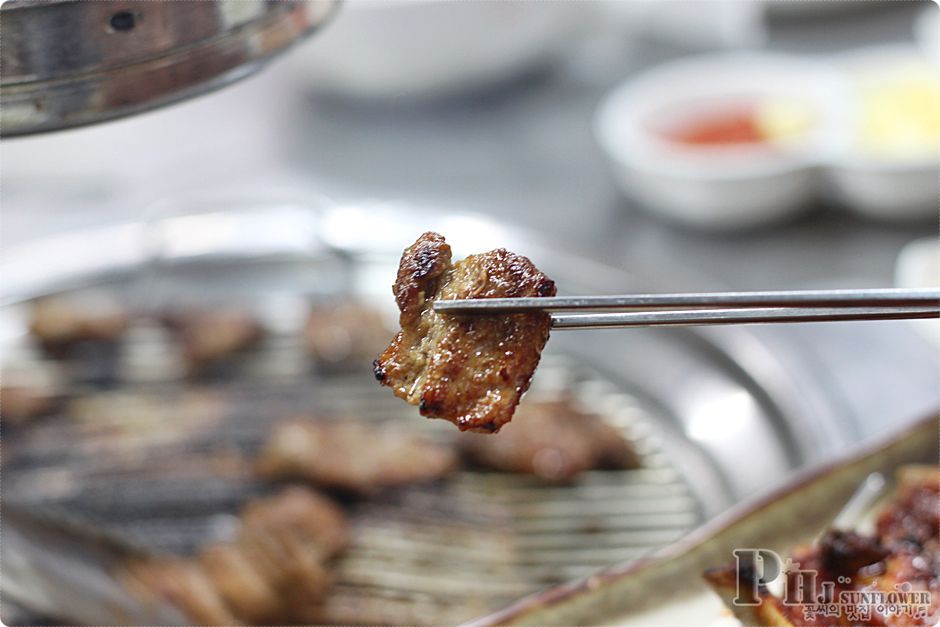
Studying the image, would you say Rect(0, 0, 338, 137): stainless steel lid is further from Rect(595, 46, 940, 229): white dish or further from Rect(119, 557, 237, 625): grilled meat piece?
Rect(595, 46, 940, 229): white dish

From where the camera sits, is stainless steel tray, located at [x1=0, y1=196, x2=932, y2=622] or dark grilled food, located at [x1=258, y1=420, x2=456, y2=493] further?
dark grilled food, located at [x1=258, y1=420, x2=456, y2=493]

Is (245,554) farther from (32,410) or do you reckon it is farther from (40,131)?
(40,131)

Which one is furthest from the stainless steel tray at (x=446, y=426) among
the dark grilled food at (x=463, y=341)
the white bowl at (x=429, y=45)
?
the white bowl at (x=429, y=45)

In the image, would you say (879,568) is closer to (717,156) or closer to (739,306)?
(739,306)

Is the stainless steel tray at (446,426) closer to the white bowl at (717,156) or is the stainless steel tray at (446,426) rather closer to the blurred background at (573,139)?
the blurred background at (573,139)

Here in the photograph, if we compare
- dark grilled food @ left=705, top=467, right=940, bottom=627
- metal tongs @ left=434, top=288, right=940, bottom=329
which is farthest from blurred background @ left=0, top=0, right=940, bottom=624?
metal tongs @ left=434, top=288, right=940, bottom=329

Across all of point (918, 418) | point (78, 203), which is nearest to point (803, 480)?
point (918, 418)
